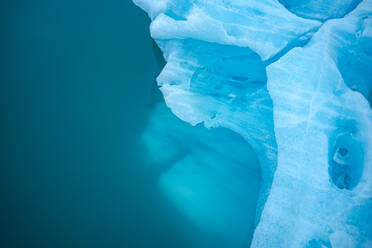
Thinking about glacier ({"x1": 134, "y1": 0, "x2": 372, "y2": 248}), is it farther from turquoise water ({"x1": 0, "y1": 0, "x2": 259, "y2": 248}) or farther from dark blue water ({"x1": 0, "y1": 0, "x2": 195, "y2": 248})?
dark blue water ({"x1": 0, "y1": 0, "x2": 195, "y2": 248})

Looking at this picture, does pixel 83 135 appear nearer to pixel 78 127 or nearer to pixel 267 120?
pixel 78 127

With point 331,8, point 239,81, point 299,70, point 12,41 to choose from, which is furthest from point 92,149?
point 331,8

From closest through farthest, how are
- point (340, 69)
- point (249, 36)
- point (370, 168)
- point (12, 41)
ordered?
1. point (370, 168)
2. point (340, 69)
3. point (249, 36)
4. point (12, 41)

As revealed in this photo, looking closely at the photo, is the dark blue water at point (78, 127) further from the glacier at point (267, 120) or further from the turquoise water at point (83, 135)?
the glacier at point (267, 120)

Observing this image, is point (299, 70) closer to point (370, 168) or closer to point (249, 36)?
point (249, 36)

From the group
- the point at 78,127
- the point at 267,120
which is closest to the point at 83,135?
the point at 78,127

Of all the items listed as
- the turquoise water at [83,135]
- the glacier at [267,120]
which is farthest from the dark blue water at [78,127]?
the glacier at [267,120]

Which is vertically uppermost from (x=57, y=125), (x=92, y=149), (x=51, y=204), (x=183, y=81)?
(x=183, y=81)
